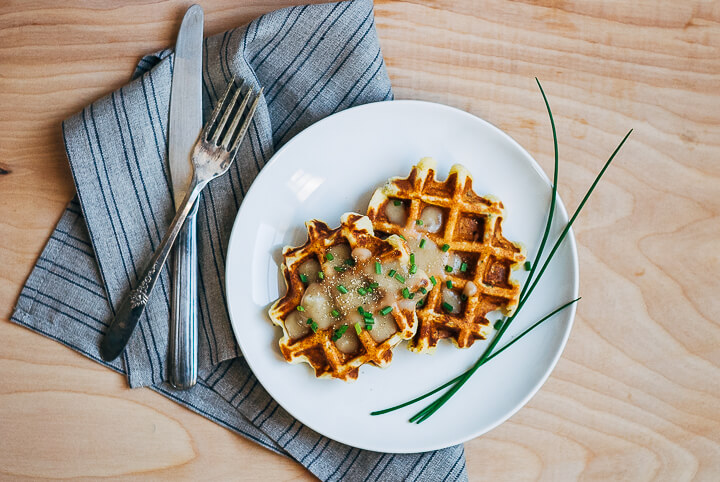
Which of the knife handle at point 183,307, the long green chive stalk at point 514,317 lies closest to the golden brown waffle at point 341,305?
the long green chive stalk at point 514,317

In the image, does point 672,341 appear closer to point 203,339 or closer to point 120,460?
point 203,339

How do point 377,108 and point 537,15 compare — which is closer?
point 377,108

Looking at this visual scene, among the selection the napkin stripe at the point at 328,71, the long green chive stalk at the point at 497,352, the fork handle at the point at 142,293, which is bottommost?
the long green chive stalk at the point at 497,352

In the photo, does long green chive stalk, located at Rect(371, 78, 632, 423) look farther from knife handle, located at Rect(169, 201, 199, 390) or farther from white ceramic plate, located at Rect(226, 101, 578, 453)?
knife handle, located at Rect(169, 201, 199, 390)

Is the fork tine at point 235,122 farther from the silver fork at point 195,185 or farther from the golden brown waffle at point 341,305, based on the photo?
the golden brown waffle at point 341,305

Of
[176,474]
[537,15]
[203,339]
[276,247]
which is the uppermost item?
[537,15]

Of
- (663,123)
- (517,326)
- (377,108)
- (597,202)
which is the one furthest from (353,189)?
(663,123)
